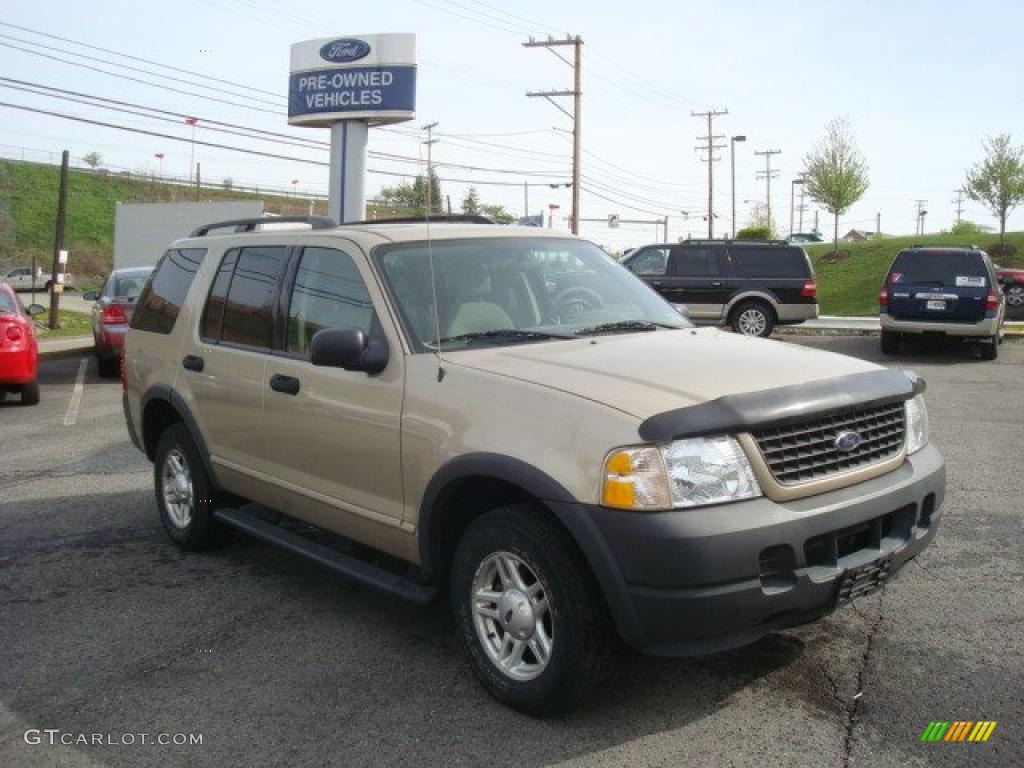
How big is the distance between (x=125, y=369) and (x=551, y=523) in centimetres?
395

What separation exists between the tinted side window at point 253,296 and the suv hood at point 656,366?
141 cm

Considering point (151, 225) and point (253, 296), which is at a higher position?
point (151, 225)

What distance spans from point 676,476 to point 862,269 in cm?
4854

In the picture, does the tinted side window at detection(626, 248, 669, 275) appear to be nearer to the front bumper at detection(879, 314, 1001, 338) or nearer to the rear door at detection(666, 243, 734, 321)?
the rear door at detection(666, 243, 734, 321)

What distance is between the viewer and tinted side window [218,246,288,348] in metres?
4.94

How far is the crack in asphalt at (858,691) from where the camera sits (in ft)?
10.9

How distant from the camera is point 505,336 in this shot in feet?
13.8

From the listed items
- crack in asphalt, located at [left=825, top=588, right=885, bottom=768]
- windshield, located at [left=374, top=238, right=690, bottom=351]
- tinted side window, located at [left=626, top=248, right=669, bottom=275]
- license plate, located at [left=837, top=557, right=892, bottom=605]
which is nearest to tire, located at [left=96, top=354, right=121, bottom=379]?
tinted side window, located at [left=626, top=248, right=669, bottom=275]

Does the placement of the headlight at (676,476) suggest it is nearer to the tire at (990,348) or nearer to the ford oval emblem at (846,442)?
the ford oval emblem at (846,442)

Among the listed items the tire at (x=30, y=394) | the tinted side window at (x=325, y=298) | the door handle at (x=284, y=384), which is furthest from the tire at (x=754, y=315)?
the door handle at (x=284, y=384)

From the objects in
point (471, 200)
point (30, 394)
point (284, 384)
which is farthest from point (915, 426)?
point (471, 200)

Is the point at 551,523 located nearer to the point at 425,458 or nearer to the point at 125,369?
the point at 425,458

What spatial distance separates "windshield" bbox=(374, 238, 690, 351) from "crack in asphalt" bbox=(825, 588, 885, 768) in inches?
63.2

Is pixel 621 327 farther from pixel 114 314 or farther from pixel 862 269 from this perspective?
pixel 862 269
